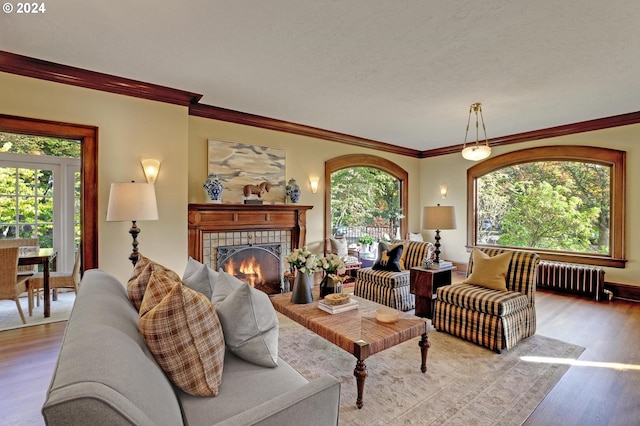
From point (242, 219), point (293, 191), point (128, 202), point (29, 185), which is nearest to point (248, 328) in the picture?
point (128, 202)

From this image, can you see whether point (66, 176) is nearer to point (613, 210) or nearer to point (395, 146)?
point (395, 146)

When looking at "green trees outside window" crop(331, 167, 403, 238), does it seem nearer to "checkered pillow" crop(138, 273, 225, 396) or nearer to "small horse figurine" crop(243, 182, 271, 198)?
"small horse figurine" crop(243, 182, 271, 198)

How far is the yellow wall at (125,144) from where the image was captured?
10.4ft

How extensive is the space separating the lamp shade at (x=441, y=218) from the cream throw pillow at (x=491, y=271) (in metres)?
0.52

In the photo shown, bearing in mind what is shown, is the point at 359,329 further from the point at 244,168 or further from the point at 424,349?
the point at 244,168

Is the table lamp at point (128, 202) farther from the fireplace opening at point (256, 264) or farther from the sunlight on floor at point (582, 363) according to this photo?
the sunlight on floor at point (582, 363)

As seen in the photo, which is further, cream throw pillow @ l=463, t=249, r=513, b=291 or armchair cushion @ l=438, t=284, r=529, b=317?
cream throw pillow @ l=463, t=249, r=513, b=291

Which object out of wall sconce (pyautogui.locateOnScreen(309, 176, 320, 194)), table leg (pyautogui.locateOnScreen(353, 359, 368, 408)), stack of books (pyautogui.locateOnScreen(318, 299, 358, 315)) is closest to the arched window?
wall sconce (pyautogui.locateOnScreen(309, 176, 320, 194))

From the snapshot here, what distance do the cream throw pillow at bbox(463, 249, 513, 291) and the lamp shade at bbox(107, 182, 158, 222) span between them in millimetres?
3442

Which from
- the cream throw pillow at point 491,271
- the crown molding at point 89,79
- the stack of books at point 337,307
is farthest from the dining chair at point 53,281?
the cream throw pillow at point 491,271

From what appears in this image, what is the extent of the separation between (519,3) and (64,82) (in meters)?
4.19

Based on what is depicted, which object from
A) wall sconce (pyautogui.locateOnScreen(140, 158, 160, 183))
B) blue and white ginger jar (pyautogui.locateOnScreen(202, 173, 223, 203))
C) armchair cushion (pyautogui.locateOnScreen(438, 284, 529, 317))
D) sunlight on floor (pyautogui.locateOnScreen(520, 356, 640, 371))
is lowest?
sunlight on floor (pyautogui.locateOnScreen(520, 356, 640, 371))

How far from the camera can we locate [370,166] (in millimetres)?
6488

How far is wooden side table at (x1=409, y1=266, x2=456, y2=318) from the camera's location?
12.3 ft
